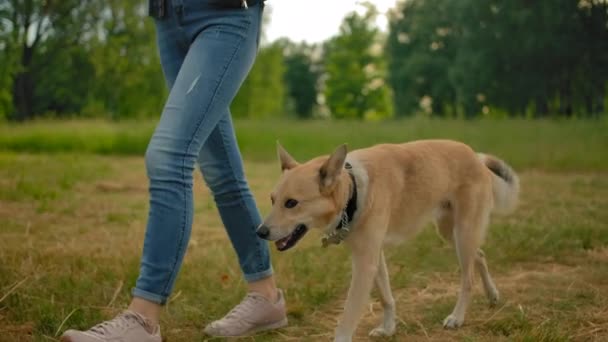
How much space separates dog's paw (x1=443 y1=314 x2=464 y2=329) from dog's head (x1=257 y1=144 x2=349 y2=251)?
37.2 inches

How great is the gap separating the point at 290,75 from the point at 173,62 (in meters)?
64.6

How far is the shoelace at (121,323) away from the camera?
2.64m

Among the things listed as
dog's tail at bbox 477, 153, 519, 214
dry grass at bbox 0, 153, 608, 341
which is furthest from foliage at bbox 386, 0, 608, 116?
dog's tail at bbox 477, 153, 519, 214

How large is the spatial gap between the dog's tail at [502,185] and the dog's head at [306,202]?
143 cm

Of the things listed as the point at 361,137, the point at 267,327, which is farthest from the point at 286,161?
the point at 361,137

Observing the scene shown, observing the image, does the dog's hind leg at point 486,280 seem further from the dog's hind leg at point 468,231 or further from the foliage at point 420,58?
the foliage at point 420,58

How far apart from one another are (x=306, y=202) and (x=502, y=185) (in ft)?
5.35

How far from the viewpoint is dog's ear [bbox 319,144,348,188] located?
2.96m

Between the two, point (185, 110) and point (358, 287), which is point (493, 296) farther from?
point (185, 110)

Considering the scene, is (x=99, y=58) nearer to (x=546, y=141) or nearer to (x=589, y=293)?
(x=546, y=141)

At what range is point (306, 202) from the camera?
3021 mm

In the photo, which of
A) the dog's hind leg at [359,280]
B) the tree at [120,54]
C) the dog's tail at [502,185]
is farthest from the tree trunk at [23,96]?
the dog's hind leg at [359,280]

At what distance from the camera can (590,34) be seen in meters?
22.4

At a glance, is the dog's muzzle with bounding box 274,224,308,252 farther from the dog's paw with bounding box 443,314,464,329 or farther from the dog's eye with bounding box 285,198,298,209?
the dog's paw with bounding box 443,314,464,329
